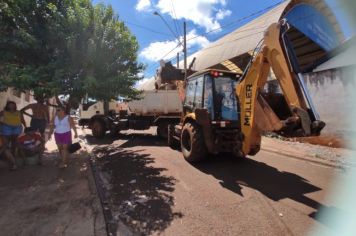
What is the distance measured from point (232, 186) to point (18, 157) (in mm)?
5569

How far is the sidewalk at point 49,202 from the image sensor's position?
3973 mm

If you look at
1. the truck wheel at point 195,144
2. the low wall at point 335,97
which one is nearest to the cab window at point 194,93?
the truck wheel at point 195,144

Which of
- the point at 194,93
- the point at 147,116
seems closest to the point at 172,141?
the point at 194,93

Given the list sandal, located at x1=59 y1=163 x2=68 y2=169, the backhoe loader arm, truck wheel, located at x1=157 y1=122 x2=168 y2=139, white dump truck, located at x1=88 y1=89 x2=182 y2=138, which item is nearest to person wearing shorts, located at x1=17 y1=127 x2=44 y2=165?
sandal, located at x1=59 y1=163 x2=68 y2=169

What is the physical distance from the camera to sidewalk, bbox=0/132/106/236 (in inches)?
156

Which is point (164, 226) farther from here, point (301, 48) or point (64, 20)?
point (301, 48)

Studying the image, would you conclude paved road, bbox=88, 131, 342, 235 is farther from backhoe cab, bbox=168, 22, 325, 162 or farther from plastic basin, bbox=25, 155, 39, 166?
plastic basin, bbox=25, 155, 39, 166

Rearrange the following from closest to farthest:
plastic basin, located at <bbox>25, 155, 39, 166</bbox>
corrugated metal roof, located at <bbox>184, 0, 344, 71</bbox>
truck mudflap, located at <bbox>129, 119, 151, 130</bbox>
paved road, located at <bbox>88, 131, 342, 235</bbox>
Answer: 1. paved road, located at <bbox>88, 131, 342, 235</bbox>
2. plastic basin, located at <bbox>25, 155, 39, 166</bbox>
3. truck mudflap, located at <bbox>129, 119, 151, 130</bbox>
4. corrugated metal roof, located at <bbox>184, 0, 344, 71</bbox>

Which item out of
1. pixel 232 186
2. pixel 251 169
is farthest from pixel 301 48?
pixel 232 186

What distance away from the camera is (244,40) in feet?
60.0

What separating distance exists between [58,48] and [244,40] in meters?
13.2

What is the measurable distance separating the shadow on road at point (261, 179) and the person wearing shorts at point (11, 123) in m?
4.61

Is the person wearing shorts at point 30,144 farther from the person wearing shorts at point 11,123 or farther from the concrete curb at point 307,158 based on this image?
the concrete curb at point 307,158

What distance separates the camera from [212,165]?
749 centimetres
